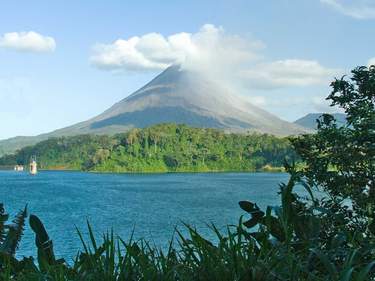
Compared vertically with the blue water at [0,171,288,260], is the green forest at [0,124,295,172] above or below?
above

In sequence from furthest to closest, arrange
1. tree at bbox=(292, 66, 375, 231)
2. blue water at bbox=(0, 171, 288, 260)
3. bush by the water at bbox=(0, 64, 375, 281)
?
blue water at bbox=(0, 171, 288, 260) → tree at bbox=(292, 66, 375, 231) → bush by the water at bbox=(0, 64, 375, 281)

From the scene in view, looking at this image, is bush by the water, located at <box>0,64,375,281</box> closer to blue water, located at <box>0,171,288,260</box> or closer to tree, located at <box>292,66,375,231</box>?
tree, located at <box>292,66,375,231</box>

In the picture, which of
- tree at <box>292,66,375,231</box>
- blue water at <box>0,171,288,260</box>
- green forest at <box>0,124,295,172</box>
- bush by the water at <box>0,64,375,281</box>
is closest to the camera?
bush by the water at <box>0,64,375,281</box>

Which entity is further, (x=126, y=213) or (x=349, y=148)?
(x=126, y=213)

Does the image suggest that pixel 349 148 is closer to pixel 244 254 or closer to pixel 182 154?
pixel 244 254

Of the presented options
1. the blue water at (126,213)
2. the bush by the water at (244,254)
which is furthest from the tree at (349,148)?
the blue water at (126,213)

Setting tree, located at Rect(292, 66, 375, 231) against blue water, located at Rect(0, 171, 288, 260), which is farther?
blue water, located at Rect(0, 171, 288, 260)

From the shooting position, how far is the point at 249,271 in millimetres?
1989

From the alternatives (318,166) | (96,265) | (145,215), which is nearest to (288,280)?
(96,265)

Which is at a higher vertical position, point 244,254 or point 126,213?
point 244,254

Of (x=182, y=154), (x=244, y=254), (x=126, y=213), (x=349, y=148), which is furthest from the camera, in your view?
(x=182, y=154)

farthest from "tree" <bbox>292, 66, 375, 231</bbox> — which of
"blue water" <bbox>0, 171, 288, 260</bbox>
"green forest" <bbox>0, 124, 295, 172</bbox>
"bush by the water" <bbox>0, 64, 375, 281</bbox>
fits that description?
"green forest" <bbox>0, 124, 295, 172</bbox>

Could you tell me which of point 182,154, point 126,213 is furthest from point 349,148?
point 182,154

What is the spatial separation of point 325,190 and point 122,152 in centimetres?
17488
